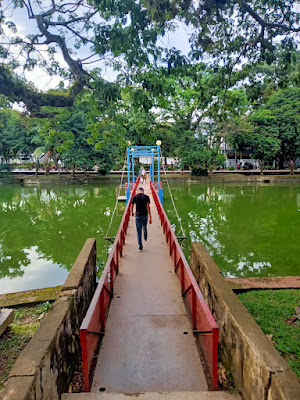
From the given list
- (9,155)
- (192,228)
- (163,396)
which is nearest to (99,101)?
(163,396)

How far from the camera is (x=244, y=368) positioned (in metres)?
2.81

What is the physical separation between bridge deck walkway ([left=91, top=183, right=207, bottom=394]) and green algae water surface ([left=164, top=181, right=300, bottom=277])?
3.67m

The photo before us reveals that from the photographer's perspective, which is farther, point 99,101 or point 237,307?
point 99,101

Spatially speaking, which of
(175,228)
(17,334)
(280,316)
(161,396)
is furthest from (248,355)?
(175,228)

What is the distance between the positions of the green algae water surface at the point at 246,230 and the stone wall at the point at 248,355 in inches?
180

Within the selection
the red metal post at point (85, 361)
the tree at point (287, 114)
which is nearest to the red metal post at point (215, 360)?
the red metal post at point (85, 361)

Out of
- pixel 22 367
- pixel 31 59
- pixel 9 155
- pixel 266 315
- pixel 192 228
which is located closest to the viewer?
pixel 22 367

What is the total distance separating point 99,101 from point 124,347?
405 cm

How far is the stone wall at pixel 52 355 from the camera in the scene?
2389 mm

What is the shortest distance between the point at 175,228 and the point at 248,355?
10.4 meters

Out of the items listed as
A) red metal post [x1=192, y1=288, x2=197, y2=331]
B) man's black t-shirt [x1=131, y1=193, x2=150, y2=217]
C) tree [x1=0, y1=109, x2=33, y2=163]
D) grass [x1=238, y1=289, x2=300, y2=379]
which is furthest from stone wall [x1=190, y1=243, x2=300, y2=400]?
tree [x1=0, y1=109, x2=33, y2=163]

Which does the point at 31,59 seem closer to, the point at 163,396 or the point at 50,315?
the point at 50,315

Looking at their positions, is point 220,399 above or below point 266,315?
above

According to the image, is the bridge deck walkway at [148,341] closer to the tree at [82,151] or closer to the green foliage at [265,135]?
the tree at [82,151]
